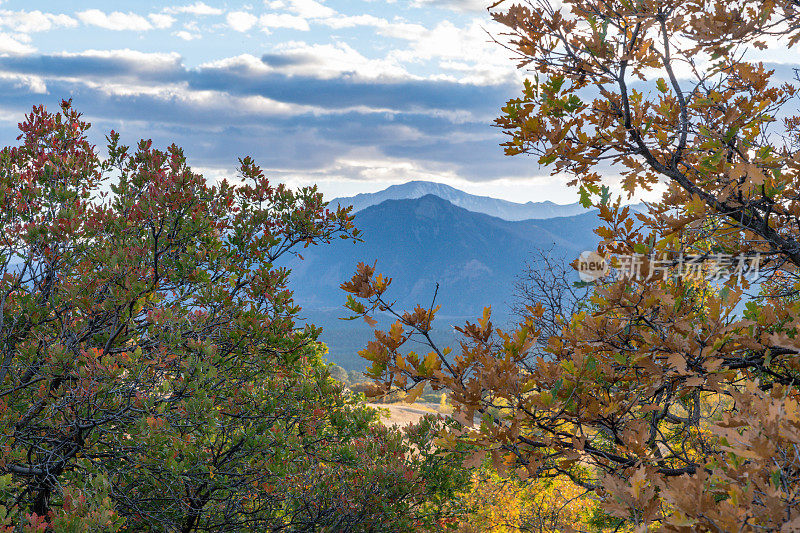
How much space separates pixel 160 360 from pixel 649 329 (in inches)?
177

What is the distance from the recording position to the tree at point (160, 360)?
464 centimetres

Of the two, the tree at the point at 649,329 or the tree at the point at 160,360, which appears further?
the tree at the point at 160,360

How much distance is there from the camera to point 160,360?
5039 mm

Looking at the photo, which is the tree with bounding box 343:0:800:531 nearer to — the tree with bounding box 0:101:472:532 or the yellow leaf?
the yellow leaf

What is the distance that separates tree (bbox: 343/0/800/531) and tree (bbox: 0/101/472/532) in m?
2.75

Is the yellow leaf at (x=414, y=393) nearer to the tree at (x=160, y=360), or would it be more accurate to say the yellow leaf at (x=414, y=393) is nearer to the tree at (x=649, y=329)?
the tree at (x=649, y=329)

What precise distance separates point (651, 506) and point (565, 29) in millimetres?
3276

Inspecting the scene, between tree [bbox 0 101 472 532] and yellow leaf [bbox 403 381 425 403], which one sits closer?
yellow leaf [bbox 403 381 425 403]

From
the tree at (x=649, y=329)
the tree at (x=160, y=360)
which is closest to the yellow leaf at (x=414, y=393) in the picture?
the tree at (x=649, y=329)

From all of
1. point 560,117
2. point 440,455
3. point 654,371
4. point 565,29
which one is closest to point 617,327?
point 654,371

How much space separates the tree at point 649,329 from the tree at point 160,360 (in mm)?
2749

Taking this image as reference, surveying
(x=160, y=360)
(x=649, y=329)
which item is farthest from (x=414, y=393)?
(x=160, y=360)

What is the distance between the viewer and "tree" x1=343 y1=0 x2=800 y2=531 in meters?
2.10

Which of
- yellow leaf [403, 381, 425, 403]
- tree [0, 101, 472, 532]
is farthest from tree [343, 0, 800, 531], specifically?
tree [0, 101, 472, 532]
